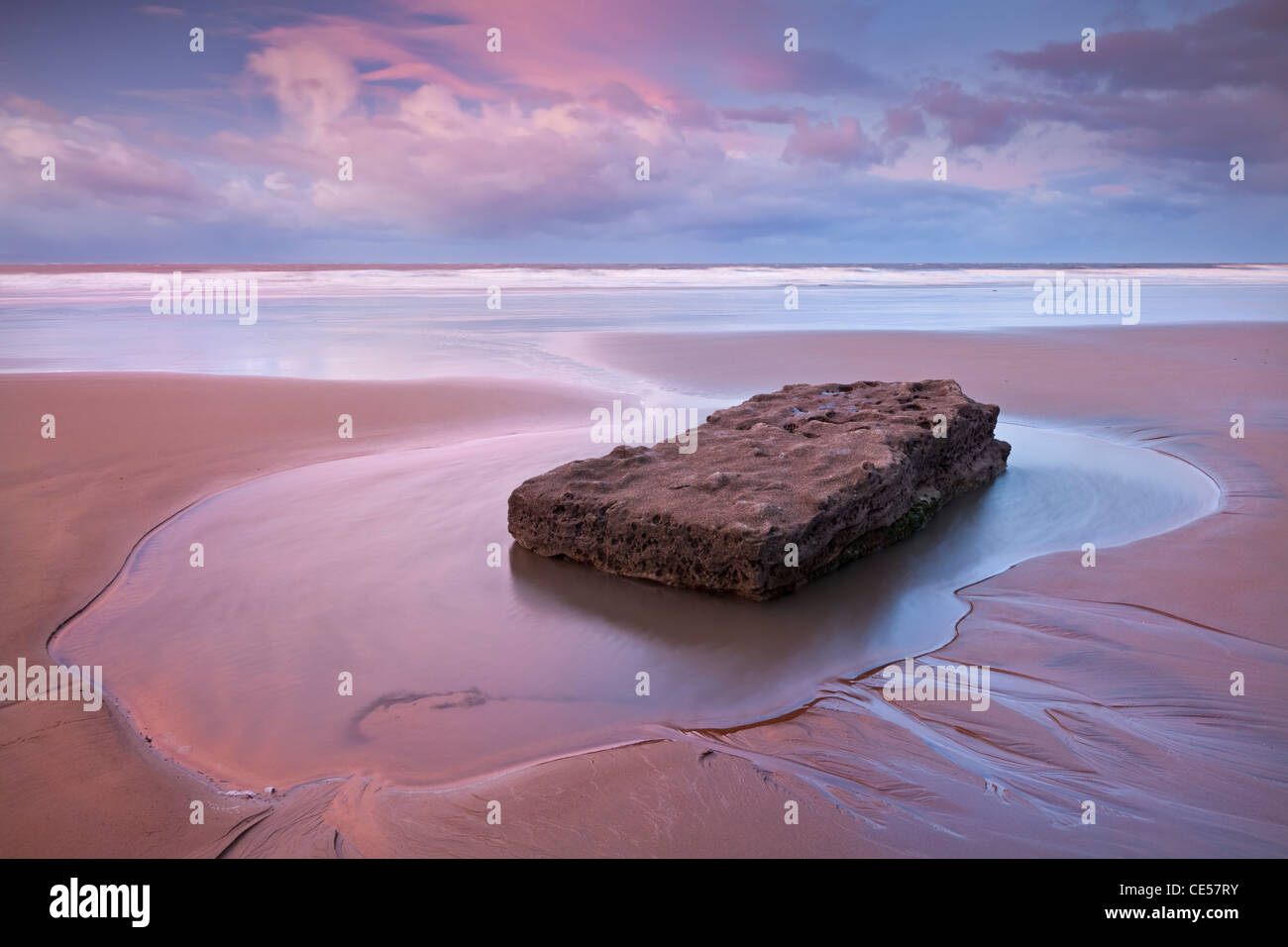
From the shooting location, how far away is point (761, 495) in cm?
449

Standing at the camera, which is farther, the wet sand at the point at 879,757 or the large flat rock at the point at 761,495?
the large flat rock at the point at 761,495

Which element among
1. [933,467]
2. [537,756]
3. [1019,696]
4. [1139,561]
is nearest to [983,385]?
[933,467]

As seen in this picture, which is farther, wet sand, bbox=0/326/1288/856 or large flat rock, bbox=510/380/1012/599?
large flat rock, bbox=510/380/1012/599

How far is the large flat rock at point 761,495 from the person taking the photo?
164 inches

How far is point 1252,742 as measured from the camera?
291 centimetres

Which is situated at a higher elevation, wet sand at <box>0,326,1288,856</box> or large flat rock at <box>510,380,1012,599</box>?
large flat rock at <box>510,380,1012,599</box>

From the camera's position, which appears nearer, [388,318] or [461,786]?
[461,786]

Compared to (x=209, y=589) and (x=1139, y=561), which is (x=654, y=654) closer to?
(x=209, y=589)

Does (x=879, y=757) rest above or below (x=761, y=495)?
below

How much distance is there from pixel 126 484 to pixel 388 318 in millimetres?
13275

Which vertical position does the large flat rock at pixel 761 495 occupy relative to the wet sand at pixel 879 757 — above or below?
above

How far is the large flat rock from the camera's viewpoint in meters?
4.18

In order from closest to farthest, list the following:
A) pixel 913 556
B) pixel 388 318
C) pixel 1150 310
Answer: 1. pixel 913 556
2. pixel 388 318
3. pixel 1150 310

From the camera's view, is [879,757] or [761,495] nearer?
[879,757]
